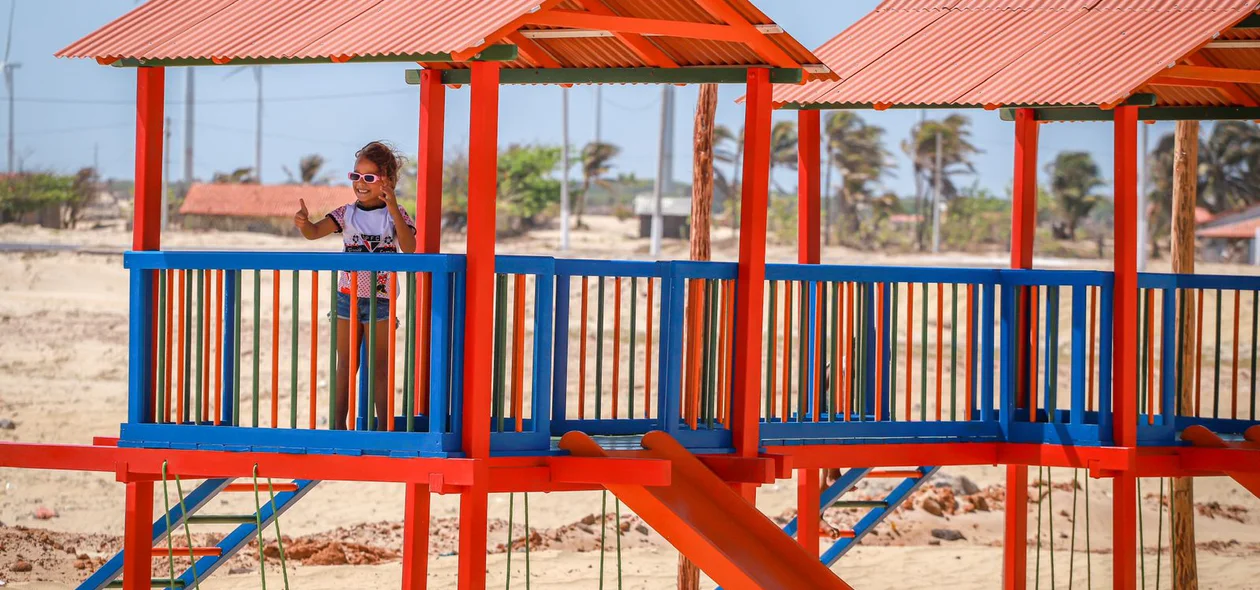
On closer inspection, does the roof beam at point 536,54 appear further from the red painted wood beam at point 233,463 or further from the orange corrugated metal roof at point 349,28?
the red painted wood beam at point 233,463

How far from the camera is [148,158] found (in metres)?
9.63

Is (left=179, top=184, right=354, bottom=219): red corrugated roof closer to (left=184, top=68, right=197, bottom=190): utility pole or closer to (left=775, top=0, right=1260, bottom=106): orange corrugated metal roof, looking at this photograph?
(left=184, top=68, right=197, bottom=190): utility pole

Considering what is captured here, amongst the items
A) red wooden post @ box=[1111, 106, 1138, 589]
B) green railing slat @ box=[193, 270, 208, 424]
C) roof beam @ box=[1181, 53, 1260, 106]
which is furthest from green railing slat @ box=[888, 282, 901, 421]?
green railing slat @ box=[193, 270, 208, 424]

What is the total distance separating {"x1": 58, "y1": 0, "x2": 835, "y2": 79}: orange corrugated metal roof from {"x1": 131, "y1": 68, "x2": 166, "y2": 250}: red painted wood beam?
13.2 inches

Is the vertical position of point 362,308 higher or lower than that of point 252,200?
lower

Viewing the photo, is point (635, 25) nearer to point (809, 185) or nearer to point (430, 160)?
point (430, 160)

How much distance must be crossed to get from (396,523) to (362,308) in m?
14.1

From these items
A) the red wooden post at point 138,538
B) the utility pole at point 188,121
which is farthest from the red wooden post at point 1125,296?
the utility pole at point 188,121

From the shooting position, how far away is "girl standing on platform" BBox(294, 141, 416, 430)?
31.7ft

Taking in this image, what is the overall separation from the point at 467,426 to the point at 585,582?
1120cm

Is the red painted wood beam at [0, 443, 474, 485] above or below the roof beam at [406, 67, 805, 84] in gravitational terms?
below

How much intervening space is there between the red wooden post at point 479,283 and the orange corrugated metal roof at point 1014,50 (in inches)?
154

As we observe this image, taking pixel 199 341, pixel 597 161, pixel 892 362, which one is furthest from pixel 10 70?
pixel 892 362

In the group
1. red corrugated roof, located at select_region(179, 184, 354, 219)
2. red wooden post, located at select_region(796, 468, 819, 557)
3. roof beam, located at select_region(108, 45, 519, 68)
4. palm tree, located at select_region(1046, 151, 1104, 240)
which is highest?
palm tree, located at select_region(1046, 151, 1104, 240)
